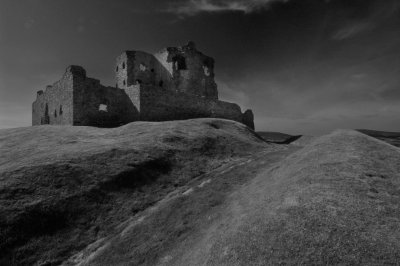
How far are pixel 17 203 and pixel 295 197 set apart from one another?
46.5ft

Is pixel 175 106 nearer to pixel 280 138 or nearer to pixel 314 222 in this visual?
pixel 280 138

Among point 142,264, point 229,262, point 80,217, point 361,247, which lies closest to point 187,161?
point 80,217

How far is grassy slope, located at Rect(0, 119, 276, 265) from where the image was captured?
12.7m

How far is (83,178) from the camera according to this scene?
54.6ft

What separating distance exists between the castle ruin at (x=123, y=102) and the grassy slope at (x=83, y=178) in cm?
661

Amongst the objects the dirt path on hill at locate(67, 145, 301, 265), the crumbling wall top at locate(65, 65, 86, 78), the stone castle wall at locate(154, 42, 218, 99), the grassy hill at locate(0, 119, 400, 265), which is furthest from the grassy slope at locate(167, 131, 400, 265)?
the stone castle wall at locate(154, 42, 218, 99)

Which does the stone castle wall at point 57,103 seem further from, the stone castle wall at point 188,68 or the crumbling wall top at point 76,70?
the stone castle wall at point 188,68

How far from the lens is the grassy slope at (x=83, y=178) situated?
41.7ft

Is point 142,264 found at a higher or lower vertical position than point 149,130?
lower

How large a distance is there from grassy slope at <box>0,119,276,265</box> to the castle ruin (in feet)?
21.7

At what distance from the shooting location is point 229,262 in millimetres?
8500

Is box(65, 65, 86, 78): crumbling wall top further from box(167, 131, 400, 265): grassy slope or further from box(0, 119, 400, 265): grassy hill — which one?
box(167, 131, 400, 265): grassy slope

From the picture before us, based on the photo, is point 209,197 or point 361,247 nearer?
point 361,247

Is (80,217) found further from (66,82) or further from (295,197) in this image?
(66,82)
